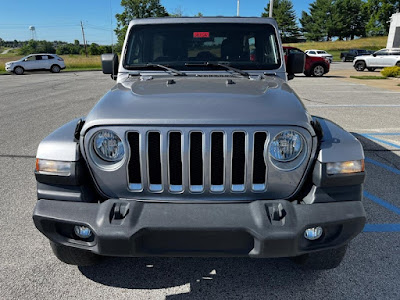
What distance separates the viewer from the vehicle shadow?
7.99ft

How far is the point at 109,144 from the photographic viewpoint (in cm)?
214

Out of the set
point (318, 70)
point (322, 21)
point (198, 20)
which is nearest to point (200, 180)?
point (198, 20)

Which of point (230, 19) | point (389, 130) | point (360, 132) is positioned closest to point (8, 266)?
point (230, 19)

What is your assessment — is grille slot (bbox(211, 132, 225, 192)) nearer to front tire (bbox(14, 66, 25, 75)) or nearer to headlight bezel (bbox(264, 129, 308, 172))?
headlight bezel (bbox(264, 129, 308, 172))

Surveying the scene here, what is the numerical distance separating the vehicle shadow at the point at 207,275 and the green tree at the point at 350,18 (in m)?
86.7

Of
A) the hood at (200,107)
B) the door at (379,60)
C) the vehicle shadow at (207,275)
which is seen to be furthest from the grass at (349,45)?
the vehicle shadow at (207,275)

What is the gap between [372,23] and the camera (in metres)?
72.9

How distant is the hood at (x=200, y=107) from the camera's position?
2.08m

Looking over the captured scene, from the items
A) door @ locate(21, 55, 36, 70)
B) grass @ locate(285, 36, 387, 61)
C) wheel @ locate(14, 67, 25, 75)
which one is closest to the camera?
wheel @ locate(14, 67, 25, 75)

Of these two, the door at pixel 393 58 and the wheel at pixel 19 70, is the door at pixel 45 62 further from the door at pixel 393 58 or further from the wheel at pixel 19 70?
the door at pixel 393 58

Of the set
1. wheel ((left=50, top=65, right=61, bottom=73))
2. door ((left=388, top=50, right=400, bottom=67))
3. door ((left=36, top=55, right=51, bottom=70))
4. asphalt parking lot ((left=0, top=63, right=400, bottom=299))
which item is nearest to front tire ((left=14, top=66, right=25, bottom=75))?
door ((left=36, top=55, right=51, bottom=70))

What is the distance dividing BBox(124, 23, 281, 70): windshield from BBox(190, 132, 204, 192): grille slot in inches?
61.1

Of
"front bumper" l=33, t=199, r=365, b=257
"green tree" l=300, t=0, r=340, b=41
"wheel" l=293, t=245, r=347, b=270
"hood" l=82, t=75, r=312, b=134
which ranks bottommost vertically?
"wheel" l=293, t=245, r=347, b=270

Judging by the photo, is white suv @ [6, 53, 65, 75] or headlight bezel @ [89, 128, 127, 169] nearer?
headlight bezel @ [89, 128, 127, 169]
